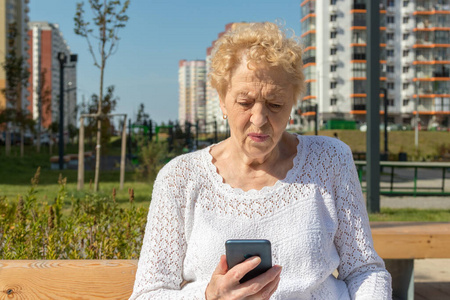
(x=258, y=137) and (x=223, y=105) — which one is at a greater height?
(x=223, y=105)

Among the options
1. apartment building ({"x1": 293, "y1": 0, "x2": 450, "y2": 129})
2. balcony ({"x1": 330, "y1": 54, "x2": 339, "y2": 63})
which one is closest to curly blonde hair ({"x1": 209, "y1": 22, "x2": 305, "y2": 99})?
apartment building ({"x1": 293, "y1": 0, "x2": 450, "y2": 129})

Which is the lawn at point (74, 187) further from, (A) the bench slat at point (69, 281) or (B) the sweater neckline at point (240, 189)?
(B) the sweater neckline at point (240, 189)

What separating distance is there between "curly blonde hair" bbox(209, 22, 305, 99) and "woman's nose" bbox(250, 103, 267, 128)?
0.48ft

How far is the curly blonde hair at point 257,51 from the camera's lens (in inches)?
73.3

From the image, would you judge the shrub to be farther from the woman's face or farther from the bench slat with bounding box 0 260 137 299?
the woman's face

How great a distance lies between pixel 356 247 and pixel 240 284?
23.5 inches

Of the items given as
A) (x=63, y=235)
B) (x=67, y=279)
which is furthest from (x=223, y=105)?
(x=63, y=235)

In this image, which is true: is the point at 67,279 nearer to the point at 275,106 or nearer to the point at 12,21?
the point at 275,106

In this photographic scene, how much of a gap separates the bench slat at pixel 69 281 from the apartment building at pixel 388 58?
228ft

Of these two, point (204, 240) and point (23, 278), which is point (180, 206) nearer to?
point (204, 240)

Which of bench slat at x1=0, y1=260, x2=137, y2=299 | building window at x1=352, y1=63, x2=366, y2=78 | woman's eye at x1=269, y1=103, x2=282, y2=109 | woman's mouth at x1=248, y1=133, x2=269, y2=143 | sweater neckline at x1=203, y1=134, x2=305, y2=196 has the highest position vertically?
building window at x1=352, y1=63, x2=366, y2=78

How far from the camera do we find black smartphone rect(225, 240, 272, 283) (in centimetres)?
152

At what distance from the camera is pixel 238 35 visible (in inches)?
75.4

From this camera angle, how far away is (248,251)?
5.00 feet
